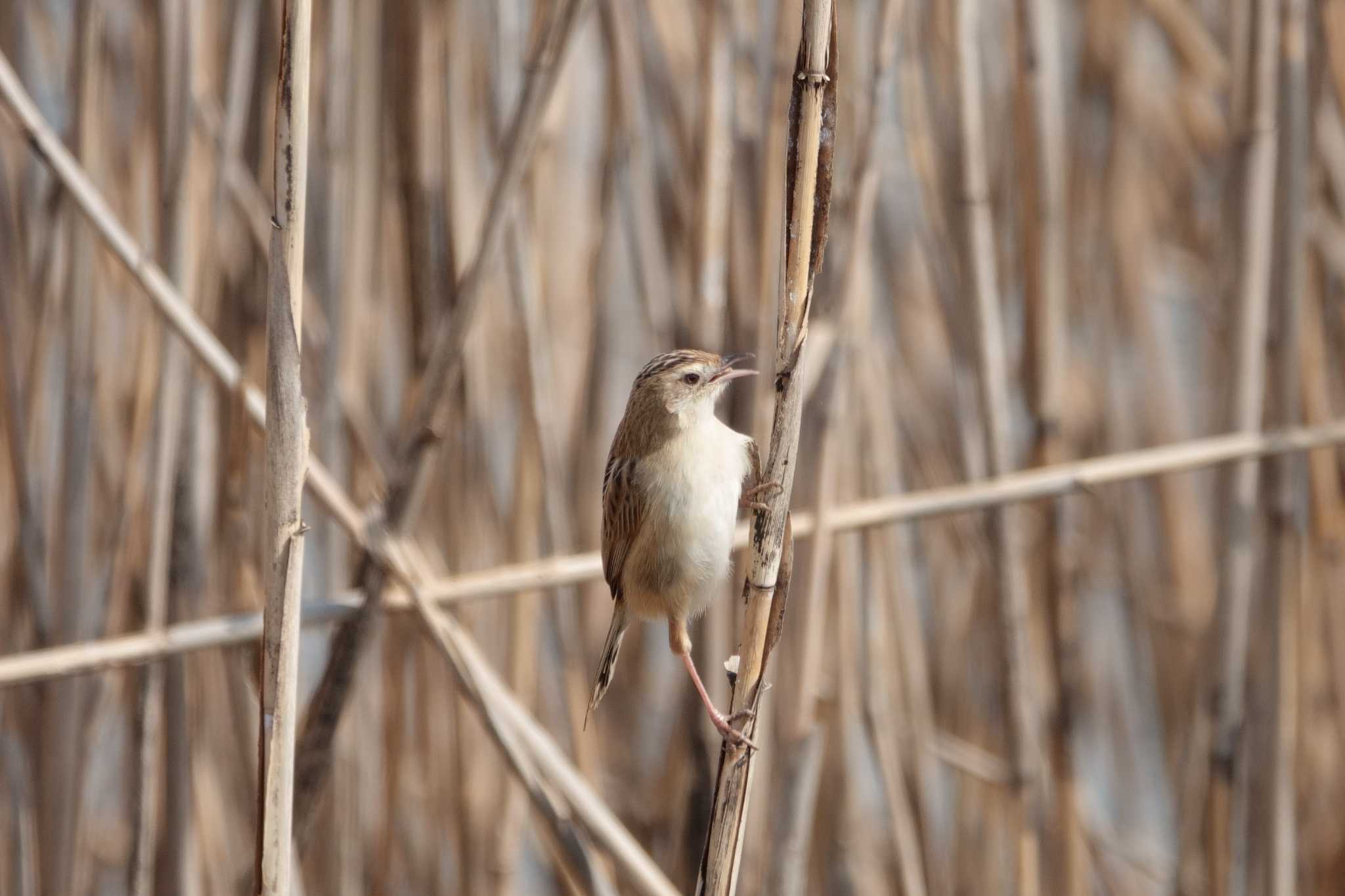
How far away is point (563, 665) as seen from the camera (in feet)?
9.23

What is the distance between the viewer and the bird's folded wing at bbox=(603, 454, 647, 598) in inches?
87.7

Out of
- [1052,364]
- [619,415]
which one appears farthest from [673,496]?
[619,415]

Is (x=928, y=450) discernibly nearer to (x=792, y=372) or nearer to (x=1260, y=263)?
(x=1260, y=263)

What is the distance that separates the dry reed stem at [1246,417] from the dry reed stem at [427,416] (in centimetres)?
136

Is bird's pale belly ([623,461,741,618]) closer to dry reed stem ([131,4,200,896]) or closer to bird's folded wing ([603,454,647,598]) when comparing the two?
bird's folded wing ([603,454,647,598])

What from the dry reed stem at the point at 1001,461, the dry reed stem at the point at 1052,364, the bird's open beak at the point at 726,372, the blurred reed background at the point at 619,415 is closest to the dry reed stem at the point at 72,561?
the blurred reed background at the point at 619,415

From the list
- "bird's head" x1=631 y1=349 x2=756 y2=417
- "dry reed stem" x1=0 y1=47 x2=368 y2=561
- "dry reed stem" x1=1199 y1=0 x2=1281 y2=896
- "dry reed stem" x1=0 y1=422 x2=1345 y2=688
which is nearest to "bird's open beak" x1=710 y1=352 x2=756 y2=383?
"bird's head" x1=631 y1=349 x2=756 y2=417

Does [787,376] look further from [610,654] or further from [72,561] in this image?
[72,561]

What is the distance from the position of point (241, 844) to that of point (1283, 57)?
9.44 ft

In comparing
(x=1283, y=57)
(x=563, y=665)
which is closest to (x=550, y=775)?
(x=563, y=665)

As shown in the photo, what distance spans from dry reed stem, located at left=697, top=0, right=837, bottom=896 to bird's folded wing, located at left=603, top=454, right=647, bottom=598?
0.68 meters

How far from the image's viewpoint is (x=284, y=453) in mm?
1321

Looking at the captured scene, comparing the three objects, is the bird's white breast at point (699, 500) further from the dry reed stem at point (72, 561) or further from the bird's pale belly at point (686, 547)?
the dry reed stem at point (72, 561)

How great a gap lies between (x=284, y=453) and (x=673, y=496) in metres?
0.90
